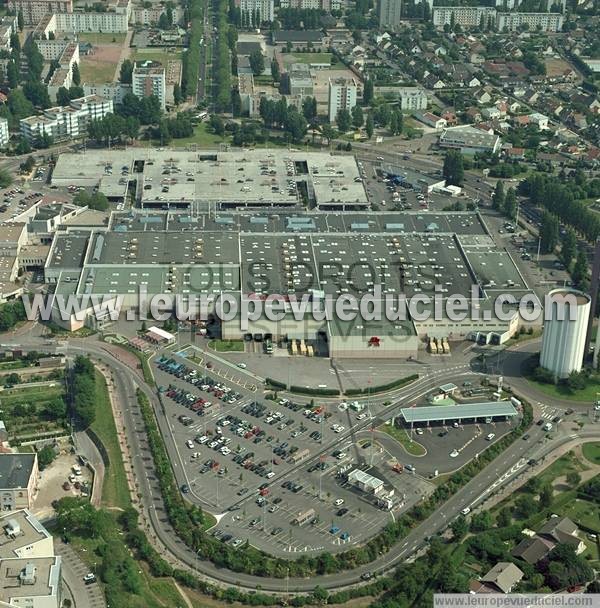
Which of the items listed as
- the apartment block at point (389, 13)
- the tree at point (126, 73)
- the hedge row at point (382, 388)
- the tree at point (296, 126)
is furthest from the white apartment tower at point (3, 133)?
the apartment block at point (389, 13)

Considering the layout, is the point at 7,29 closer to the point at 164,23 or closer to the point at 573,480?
the point at 164,23

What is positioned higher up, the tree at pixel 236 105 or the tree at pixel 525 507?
the tree at pixel 236 105

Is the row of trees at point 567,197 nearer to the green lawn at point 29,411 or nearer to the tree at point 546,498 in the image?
the tree at point 546,498

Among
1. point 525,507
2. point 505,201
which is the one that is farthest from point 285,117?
point 525,507

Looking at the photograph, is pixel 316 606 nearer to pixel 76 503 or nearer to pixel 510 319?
pixel 76 503

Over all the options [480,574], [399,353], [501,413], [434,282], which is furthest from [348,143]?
[480,574]

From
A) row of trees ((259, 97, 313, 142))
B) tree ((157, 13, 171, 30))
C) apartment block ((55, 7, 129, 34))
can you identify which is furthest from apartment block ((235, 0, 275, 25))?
row of trees ((259, 97, 313, 142))
